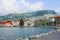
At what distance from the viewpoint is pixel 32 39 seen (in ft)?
52.5

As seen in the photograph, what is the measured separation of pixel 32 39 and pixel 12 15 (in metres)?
181

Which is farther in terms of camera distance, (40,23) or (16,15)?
(16,15)

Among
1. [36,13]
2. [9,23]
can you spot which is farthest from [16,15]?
[9,23]

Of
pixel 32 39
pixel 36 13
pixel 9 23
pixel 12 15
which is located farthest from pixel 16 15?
pixel 32 39

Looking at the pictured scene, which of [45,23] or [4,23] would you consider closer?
[45,23]

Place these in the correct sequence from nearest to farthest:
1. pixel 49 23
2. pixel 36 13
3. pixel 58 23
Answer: pixel 58 23, pixel 49 23, pixel 36 13

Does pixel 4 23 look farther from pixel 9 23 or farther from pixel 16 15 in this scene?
pixel 16 15

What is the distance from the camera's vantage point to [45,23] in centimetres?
7688

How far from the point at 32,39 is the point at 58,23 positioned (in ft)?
188

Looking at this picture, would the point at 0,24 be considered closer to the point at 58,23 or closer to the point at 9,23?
the point at 9,23

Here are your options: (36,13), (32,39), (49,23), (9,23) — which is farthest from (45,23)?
(36,13)

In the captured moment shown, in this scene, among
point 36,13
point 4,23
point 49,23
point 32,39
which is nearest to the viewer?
point 32,39

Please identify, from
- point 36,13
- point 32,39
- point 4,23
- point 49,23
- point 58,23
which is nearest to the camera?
point 32,39

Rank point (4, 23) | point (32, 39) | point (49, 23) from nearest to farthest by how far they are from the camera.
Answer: point (32, 39) → point (49, 23) → point (4, 23)
